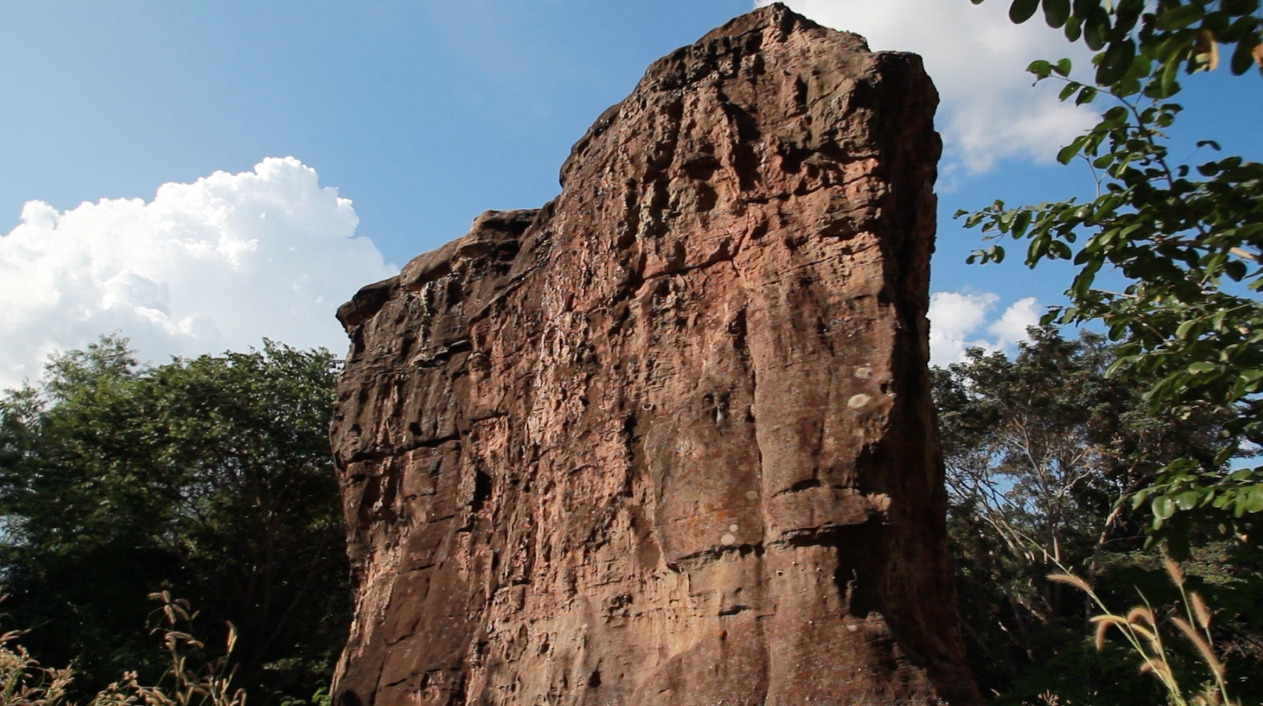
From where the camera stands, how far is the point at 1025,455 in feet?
75.9

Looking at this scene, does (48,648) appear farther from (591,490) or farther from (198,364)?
(591,490)

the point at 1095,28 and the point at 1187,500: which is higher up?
the point at 1095,28

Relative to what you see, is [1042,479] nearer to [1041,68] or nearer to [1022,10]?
[1041,68]

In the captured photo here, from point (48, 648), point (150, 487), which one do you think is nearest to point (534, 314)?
point (48, 648)

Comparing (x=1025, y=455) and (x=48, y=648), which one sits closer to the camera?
(x=48, y=648)

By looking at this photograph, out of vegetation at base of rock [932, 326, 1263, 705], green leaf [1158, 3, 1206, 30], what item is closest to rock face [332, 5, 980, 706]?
green leaf [1158, 3, 1206, 30]

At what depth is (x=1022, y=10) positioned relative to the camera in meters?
3.10

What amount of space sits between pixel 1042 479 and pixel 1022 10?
21.4 meters

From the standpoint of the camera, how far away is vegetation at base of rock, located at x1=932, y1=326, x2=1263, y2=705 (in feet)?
68.3

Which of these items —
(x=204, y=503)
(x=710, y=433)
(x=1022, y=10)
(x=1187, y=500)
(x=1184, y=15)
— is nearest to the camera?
(x=1184, y=15)

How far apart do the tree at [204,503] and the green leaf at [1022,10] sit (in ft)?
58.6

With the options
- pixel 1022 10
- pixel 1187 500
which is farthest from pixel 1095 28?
pixel 1187 500

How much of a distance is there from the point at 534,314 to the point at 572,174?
1.72 meters

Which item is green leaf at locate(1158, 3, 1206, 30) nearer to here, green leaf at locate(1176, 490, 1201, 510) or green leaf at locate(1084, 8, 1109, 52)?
green leaf at locate(1084, 8, 1109, 52)
